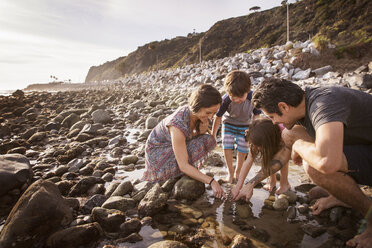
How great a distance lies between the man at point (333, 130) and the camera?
63.0 inches

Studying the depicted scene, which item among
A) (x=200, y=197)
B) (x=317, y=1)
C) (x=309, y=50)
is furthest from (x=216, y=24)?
(x=200, y=197)

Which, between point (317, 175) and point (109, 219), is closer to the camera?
point (317, 175)

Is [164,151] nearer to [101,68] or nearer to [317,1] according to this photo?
[317,1]

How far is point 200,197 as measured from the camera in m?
2.76

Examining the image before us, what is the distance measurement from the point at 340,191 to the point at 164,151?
1.83 metres

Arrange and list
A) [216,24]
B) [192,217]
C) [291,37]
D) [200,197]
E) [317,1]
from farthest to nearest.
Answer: [216,24] → [317,1] → [291,37] → [200,197] → [192,217]

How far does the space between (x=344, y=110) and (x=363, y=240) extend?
973 mm

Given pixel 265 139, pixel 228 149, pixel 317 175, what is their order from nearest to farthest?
pixel 317 175
pixel 265 139
pixel 228 149

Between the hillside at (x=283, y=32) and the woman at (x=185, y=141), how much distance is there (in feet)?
34.6

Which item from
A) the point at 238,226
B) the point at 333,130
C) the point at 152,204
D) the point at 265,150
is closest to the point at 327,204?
the point at 265,150

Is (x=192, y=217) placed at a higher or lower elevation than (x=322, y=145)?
lower

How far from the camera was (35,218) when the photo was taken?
6.38 ft

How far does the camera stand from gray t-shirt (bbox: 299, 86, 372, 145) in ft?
5.26

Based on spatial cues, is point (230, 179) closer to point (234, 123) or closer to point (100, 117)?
point (234, 123)
